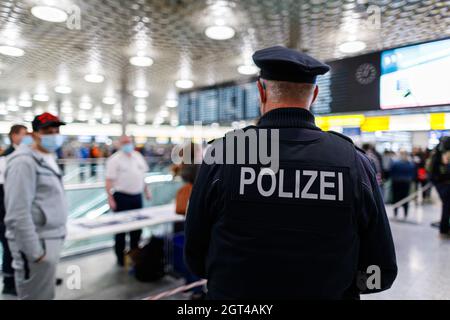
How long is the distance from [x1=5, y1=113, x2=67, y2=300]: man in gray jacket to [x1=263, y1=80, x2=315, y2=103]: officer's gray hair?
5.31 ft

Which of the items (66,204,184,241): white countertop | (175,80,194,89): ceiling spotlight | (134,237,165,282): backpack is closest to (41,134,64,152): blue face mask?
(66,204,184,241): white countertop

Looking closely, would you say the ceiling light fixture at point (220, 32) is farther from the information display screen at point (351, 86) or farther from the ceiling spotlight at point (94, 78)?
the ceiling spotlight at point (94, 78)

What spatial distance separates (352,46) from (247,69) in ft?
5.05

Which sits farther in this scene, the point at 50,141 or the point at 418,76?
the point at 50,141

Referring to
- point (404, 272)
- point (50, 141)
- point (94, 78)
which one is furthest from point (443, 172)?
point (94, 78)

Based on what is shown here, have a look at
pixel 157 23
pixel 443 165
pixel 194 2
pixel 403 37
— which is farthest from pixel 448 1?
pixel 157 23

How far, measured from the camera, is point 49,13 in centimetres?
245

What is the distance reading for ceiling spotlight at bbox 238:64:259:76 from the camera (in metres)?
4.22

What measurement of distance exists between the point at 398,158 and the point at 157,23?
339 cm

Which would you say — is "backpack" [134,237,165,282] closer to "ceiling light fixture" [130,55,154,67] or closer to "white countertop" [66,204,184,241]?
"white countertop" [66,204,184,241]

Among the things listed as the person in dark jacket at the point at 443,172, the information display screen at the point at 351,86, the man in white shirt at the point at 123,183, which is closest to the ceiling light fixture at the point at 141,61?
the man in white shirt at the point at 123,183

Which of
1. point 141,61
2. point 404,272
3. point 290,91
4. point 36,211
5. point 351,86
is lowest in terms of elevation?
point 404,272

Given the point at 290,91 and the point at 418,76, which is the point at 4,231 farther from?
the point at 418,76
